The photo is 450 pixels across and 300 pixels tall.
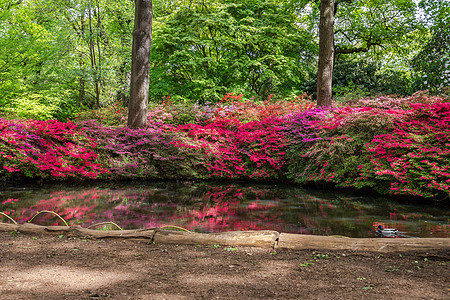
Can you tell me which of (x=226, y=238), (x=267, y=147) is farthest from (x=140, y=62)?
(x=226, y=238)

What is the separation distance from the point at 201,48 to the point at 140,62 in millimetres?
8402

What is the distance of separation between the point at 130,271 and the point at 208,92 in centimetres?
1402

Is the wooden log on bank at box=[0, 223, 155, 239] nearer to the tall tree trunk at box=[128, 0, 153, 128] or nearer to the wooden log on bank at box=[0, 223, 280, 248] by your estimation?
the wooden log on bank at box=[0, 223, 280, 248]

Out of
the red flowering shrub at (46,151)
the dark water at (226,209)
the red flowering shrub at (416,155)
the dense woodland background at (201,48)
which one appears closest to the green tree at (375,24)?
the dense woodland background at (201,48)

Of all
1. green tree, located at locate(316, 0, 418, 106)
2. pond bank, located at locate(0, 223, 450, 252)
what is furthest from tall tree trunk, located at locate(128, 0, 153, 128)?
green tree, located at locate(316, 0, 418, 106)

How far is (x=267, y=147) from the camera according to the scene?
1018 centimetres

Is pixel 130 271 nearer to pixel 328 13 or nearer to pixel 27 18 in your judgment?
pixel 328 13

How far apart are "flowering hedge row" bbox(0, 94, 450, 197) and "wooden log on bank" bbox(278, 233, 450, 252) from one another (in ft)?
11.2

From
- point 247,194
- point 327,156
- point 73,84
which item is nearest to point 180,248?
point 247,194

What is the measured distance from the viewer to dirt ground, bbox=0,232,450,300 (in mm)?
2379

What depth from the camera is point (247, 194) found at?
841 cm

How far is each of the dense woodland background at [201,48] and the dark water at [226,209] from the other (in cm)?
796

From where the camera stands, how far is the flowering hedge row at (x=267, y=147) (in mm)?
6781

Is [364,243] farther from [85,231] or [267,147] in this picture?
[267,147]
